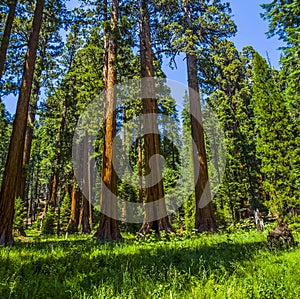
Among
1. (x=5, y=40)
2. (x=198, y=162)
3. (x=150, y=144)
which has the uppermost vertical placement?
(x=5, y=40)

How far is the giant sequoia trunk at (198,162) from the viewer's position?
427 inches

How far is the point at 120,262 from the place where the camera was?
4.15 metres

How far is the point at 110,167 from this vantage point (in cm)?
887

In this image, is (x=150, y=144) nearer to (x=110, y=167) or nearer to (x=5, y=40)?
(x=110, y=167)

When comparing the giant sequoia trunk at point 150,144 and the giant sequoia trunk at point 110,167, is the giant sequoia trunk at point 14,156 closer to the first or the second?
the giant sequoia trunk at point 110,167

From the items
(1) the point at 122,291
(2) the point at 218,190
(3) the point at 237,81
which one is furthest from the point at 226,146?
(1) the point at 122,291

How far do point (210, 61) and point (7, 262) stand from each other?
38.4ft

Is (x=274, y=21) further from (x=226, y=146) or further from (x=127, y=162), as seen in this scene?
(x=127, y=162)

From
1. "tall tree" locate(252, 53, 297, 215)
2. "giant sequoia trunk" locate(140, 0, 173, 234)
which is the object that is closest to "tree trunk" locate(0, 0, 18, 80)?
"giant sequoia trunk" locate(140, 0, 173, 234)

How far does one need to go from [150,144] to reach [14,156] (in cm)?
535

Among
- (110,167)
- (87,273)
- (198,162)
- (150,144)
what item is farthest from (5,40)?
(87,273)

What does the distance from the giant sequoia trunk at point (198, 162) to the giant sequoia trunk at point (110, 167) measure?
140 inches

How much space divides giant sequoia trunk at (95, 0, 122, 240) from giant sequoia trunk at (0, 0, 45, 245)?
8.69 ft

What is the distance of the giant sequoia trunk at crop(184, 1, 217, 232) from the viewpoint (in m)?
10.8
